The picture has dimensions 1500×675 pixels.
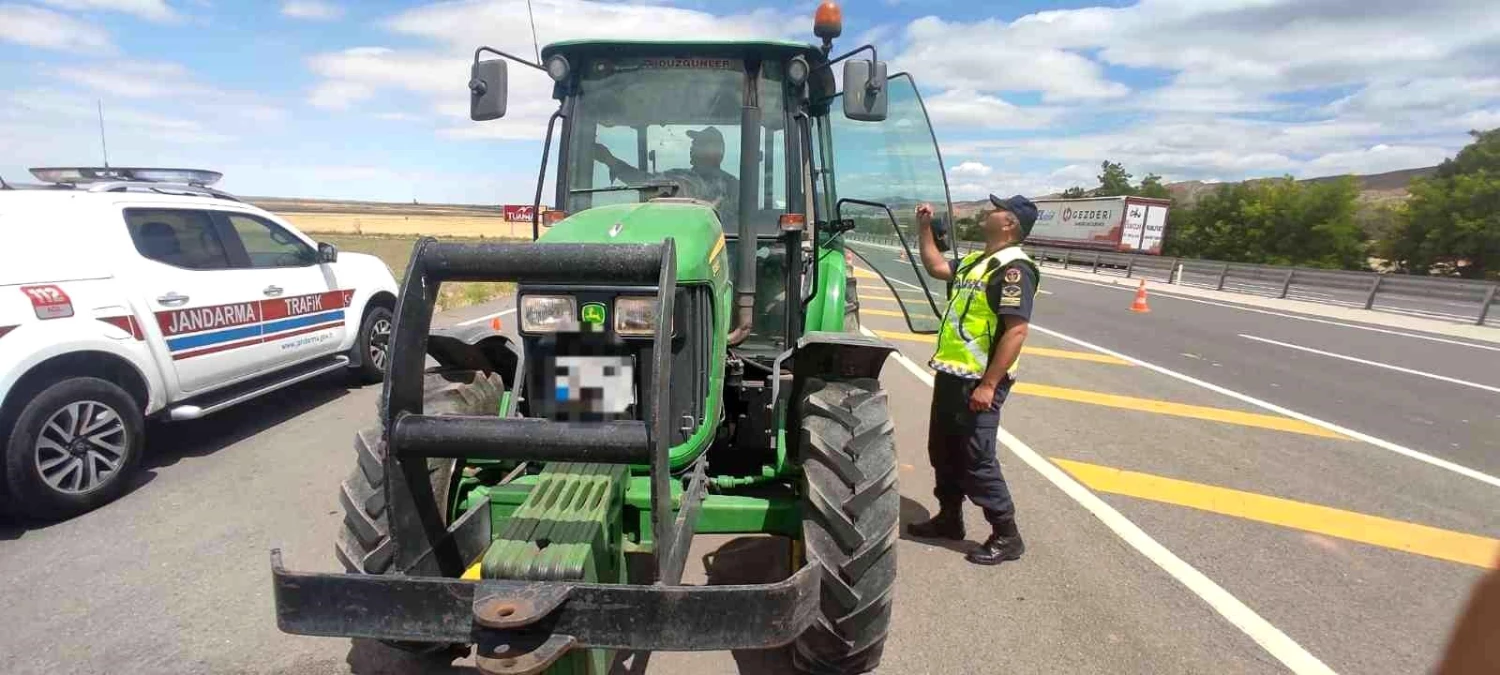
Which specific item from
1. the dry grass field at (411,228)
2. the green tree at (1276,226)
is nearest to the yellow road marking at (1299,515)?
the dry grass field at (411,228)

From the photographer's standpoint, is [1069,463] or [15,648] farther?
[1069,463]

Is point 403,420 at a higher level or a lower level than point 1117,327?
higher

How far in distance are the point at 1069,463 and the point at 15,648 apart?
6478 millimetres

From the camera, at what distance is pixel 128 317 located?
501cm

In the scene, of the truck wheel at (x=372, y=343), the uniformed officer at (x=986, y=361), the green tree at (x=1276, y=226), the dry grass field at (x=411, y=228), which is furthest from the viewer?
the dry grass field at (x=411, y=228)

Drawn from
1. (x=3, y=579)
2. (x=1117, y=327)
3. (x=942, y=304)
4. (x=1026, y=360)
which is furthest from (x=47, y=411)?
(x=1117, y=327)

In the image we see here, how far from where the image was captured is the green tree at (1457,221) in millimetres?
31391

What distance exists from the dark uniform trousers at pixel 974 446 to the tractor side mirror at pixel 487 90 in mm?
3012

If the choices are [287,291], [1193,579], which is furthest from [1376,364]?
[287,291]

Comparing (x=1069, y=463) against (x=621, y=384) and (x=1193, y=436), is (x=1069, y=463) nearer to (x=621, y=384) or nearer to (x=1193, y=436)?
(x=1193, y=436)

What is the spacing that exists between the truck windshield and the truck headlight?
1343 millimetres

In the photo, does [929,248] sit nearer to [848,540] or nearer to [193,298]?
[848,540]

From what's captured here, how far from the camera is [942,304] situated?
5172 millimetres

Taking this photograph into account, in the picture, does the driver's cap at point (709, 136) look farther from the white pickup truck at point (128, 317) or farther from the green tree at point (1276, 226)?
the green tree at point (1276, 226)
